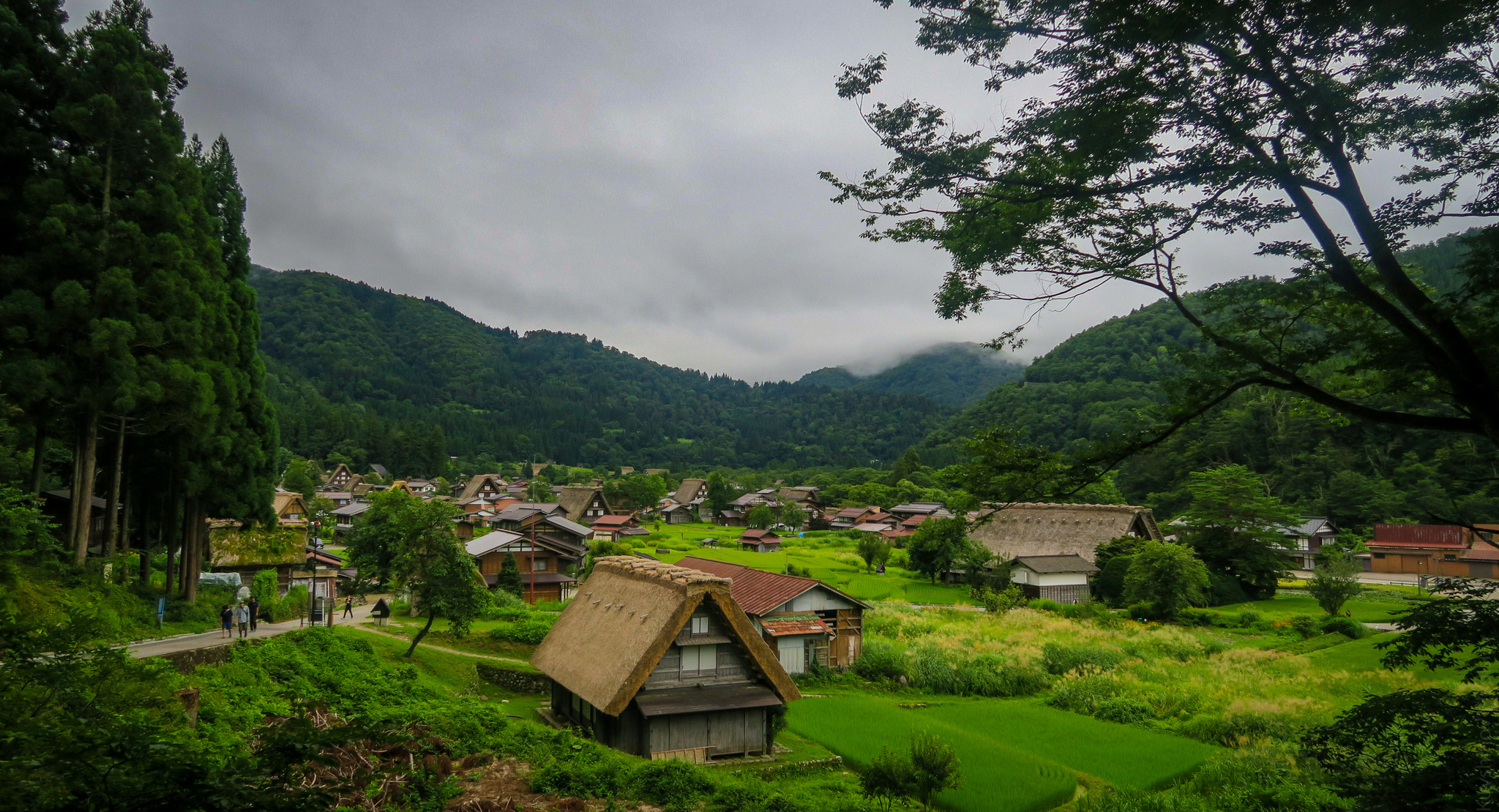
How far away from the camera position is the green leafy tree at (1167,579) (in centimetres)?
3625

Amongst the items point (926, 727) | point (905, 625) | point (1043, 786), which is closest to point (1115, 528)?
point (905, 625)

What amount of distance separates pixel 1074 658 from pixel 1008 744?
33.3 feet

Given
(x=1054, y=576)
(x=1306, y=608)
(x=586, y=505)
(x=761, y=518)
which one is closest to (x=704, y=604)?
(x=1054, y=576)

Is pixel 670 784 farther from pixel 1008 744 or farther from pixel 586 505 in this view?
pixel 586 505

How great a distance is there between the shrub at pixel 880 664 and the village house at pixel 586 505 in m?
45.3

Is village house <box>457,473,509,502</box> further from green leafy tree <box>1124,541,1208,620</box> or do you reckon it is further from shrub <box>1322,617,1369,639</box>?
shrub <box>1322,617,1369,639</box>

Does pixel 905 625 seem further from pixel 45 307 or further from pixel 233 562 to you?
pixel 45 307

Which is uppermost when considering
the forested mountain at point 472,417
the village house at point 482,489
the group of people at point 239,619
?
the forested mountain at point 472,417

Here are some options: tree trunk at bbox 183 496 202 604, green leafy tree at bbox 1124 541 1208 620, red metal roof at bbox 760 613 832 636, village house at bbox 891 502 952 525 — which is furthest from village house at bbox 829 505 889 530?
tree trunk at bbox 183 496 202 604

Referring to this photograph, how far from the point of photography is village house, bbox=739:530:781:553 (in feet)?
213

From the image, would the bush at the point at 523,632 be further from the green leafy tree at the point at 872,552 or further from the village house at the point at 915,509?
the village house at the point at 915,509

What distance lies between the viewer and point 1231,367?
796 centimetres

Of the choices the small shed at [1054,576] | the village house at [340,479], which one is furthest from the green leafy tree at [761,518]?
the village house at [340,479]

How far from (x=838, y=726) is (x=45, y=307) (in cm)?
2114
